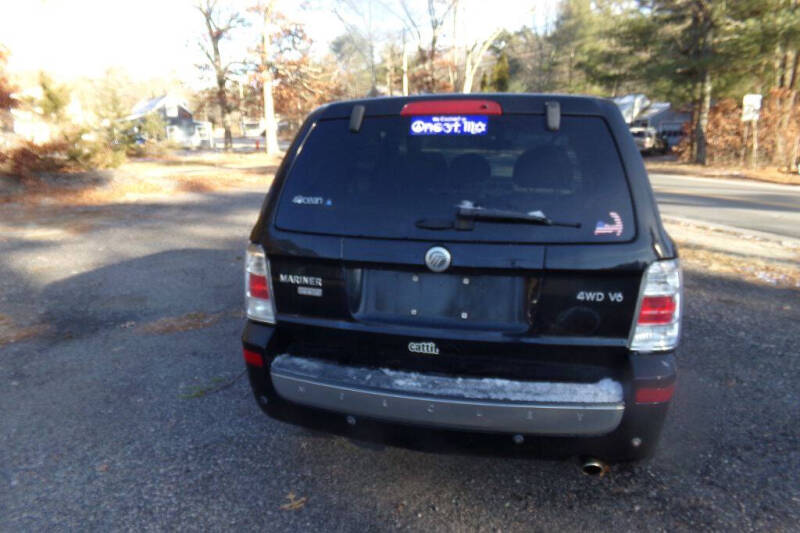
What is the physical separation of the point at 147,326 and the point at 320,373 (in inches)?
139

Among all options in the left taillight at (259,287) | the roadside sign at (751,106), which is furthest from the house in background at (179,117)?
the left taillight at (259,287)

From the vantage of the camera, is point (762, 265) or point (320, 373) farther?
point (762, 265)

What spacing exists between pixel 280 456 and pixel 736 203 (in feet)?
49.4

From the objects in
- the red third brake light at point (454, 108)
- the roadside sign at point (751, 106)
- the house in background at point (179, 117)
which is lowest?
the red third brake light at point (454, 108)

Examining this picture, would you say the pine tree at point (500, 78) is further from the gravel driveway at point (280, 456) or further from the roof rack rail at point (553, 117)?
the roof rack rail at point (553, 117)

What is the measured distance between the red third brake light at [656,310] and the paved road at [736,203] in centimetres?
938

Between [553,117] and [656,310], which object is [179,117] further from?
[656,310]

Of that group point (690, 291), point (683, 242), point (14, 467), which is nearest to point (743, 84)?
point (683, 242)

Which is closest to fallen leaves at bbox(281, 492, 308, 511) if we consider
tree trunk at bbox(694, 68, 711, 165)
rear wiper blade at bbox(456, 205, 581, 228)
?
rear wiper blade at bbox(456, 205, 581, 228)

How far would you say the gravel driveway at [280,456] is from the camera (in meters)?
2.79

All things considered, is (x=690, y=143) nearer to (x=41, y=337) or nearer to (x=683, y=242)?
(x=683, y=242)

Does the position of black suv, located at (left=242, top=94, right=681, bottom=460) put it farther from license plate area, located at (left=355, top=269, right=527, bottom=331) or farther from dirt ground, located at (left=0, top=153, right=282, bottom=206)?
dirt ground, located at (left=0, top=153, right=282, bottom=206)

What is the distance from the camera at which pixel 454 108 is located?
2.73 meters

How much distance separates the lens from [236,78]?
39.4 m
